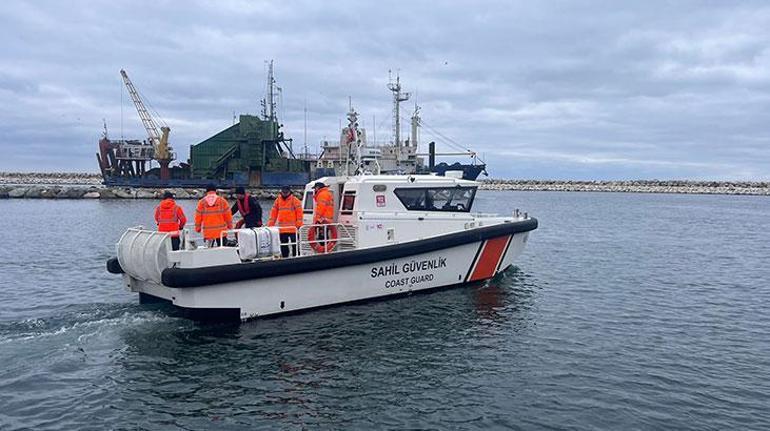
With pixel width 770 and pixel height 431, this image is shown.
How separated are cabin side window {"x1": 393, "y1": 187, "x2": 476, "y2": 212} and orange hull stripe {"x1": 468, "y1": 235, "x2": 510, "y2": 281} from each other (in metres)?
0.93

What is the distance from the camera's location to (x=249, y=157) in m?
56.8

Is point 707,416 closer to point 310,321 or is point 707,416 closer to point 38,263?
point 310,321

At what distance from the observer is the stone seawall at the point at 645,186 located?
320 ft

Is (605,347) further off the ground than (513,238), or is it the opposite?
(513,238)

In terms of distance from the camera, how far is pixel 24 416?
581 centimetres

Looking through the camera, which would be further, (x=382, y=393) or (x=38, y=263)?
(x=38, y=263)

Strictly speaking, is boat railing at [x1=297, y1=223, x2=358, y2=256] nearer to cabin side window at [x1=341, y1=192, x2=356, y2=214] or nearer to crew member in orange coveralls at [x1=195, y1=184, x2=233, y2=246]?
cabin side window at [x1=341, y1=192, x2=356, y2=214]

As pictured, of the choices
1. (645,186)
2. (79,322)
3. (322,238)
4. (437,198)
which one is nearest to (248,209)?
(322,238)

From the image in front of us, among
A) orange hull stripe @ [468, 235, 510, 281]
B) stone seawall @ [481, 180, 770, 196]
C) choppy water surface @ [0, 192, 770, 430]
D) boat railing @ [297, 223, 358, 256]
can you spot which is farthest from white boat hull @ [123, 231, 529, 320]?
stone seawall @ [481, 180, 770, 196]

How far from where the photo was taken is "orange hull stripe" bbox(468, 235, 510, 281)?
39.6 ft

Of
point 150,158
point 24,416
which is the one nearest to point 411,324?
point 24,416

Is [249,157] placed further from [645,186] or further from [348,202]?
[645,186]

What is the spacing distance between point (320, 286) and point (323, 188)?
188 centimetres

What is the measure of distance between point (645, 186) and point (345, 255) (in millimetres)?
109166
